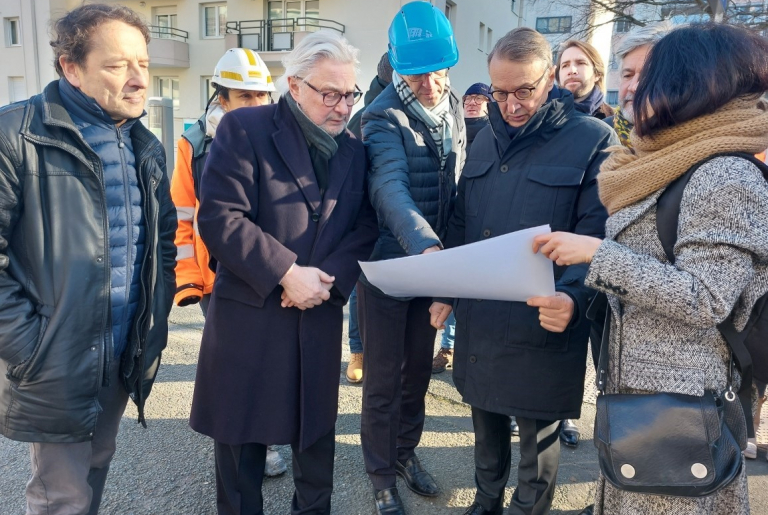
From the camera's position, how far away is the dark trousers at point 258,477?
2309 millimetres

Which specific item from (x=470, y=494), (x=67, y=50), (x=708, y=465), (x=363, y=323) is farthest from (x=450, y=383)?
(x=67, y=50)

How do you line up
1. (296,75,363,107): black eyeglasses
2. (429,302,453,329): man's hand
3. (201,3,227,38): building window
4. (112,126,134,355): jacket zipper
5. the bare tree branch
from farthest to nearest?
(201,3,227,38): building window, the bare tree branch, (429,302,453,329): man's hand, (296,75,363,107): black eyeglasses, (112,126,134,355): jacket zipper

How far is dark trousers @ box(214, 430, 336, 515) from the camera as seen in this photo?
90.9 inches

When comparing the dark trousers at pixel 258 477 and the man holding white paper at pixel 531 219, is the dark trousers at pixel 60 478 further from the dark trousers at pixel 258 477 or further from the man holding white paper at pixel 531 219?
the man holding white paper at pixel 531 219

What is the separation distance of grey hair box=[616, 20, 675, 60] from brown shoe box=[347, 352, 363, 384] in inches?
102

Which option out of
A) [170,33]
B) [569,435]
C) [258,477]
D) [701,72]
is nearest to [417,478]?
[258,477]

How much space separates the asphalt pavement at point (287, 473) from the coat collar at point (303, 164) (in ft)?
4.95

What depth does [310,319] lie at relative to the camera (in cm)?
224

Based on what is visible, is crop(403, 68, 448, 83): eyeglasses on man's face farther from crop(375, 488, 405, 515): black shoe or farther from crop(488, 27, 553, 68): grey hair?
crop(375, 488, 405, 515): black shoe

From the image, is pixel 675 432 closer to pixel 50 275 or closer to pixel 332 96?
pixel 332 96

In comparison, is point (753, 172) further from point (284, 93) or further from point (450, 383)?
point (450, 383)

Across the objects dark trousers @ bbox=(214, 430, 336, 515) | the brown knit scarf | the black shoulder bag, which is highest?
the brown knit scarf

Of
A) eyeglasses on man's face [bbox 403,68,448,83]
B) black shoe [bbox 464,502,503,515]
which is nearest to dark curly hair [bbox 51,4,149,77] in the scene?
eyeglasses on man's face [bbox 403,68,448,83]

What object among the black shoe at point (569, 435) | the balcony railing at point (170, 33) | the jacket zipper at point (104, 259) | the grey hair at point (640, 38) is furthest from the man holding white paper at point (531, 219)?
the balcony railing at point (170, 33)
